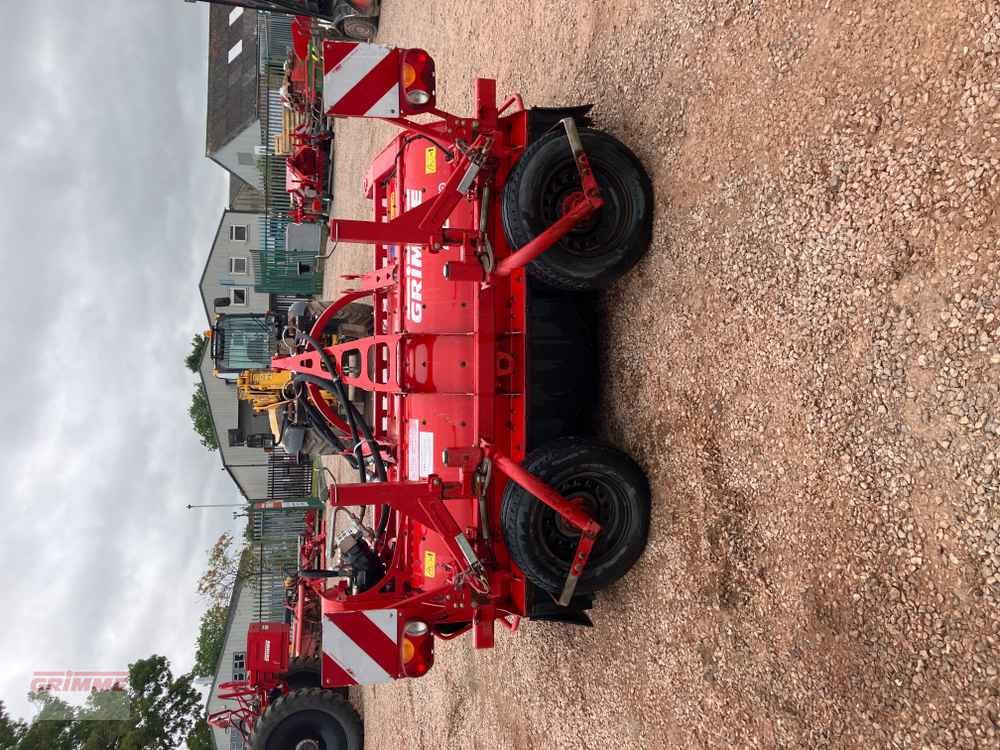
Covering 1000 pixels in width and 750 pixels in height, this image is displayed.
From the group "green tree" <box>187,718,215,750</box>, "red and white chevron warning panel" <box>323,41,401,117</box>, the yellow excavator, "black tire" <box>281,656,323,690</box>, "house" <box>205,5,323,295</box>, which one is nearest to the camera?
"red and white chevron warning panel" <box>323,41,401,117</box>

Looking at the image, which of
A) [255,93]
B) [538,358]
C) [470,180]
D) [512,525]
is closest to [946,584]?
[512,525]

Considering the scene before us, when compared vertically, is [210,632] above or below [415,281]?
below

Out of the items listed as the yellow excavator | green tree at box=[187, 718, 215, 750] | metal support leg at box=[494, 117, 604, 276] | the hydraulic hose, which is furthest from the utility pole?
green tree at box=[187, 718, 215, 750]

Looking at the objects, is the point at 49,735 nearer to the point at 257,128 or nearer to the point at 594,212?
the point at 257,128

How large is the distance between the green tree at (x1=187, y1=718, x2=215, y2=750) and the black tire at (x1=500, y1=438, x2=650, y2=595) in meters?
16.0

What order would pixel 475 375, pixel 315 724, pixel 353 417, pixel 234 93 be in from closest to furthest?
pixel 475 375
pixel 353 417
pixel 315 724
pixel 234 93

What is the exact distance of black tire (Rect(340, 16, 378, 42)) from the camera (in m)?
12.2

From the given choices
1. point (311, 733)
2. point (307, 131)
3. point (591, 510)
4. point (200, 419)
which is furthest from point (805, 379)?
point (200, 419)

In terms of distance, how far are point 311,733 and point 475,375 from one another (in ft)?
21.5

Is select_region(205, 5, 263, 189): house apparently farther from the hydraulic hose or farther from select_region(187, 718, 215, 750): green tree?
the hydraulic hose

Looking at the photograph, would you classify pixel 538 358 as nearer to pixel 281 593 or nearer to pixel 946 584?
pixel 946 584

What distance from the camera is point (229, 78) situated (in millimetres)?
20750

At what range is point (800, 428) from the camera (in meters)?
2.61

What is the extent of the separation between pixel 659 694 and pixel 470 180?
299 cm
